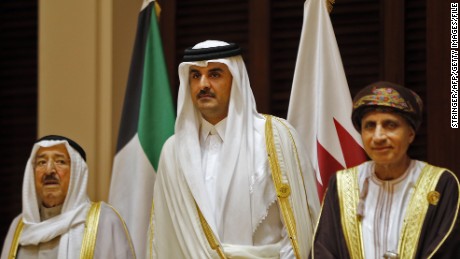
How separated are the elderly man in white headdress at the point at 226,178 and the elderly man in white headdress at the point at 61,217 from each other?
287 mm

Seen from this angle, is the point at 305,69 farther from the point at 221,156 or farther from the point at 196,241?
the point at 196,241

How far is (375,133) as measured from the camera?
3699 mm

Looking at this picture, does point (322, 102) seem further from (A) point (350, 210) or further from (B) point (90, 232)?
(B) point (90, 232)

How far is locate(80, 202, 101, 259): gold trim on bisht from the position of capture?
4.38 meters

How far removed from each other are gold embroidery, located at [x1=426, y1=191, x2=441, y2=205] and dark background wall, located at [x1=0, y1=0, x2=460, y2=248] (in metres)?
1.20

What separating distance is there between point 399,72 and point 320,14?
488 millimetres

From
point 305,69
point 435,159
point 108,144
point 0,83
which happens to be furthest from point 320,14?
point 0,83

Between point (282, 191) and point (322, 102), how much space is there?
2.56ft

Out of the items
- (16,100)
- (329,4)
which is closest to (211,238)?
(329,4)

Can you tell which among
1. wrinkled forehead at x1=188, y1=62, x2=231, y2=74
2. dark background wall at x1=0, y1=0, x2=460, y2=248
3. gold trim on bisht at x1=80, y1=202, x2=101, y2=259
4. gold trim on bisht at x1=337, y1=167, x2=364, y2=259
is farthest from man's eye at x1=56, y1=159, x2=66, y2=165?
gold trim on bisht at x1=337, y1=167, x2=364, y2=259

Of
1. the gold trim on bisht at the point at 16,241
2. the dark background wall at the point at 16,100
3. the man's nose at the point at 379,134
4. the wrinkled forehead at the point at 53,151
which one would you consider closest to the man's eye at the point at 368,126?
the man's nose at the point at 379,134

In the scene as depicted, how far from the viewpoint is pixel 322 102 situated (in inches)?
186

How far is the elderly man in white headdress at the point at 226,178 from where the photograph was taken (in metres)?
4.06

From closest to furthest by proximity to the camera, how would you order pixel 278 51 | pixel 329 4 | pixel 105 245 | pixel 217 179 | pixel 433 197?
pixel 433 197 < pixel 217 179 < pixel 105 245 < pixel 329 4 < pixel 278 51
